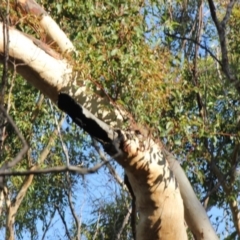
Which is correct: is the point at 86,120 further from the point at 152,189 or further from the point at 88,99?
the point at 152,189

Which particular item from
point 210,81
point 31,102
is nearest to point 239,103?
point 210,81

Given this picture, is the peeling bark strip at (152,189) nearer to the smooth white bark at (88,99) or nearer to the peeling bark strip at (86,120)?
the smooth white bark at (88,99)

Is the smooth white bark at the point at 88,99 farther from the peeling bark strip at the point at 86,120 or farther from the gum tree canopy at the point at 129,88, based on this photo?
the peeling bark strip at the point at 86,120

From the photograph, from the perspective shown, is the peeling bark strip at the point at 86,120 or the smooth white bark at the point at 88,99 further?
the smooth white bark at the point at 88,99

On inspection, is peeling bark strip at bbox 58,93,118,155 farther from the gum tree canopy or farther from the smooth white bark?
the smooth white bark

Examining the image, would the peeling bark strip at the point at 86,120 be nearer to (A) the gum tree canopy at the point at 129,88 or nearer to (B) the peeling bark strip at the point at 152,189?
(A) the gum tree canopy at the point at 129,88

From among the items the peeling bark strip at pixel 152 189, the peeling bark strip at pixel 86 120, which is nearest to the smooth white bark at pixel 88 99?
the peeling bark strip at pixel 152 189

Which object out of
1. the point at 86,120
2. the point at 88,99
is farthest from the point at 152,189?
the point at 86,120

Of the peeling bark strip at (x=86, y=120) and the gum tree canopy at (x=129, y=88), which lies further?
the gum tree canopy at (x=129, y=88)

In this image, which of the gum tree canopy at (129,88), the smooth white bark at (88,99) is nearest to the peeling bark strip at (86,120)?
the gum tree canopy at (129,88)

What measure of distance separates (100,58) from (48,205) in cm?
636

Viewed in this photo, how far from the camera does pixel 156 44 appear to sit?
565cm

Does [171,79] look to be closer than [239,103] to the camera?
Yes

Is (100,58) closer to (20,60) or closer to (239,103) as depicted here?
(20,60)
